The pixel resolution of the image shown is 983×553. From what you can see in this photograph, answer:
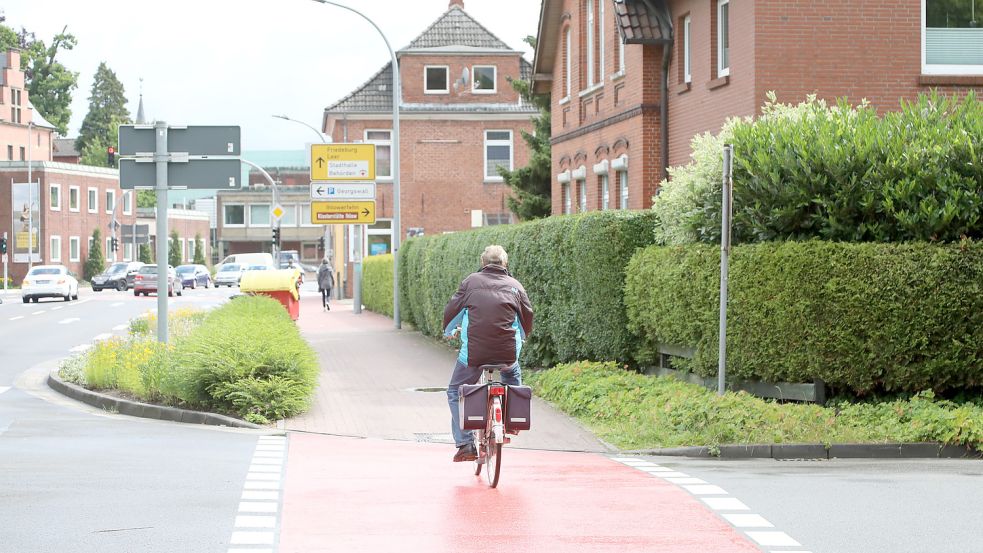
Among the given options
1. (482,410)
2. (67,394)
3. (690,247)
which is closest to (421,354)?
(67,394)

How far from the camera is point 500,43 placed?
2354 inches

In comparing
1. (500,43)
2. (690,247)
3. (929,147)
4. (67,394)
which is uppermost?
(500,43)

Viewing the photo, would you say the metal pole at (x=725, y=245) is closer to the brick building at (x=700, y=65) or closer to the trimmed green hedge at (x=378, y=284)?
the brick building at (x=700, y=65)

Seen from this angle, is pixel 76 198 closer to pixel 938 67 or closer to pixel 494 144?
pixel 494 144

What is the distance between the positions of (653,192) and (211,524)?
18.9 metres

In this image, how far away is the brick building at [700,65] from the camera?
68.7 feet

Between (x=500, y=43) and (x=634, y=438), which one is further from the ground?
(x=500, y=43)

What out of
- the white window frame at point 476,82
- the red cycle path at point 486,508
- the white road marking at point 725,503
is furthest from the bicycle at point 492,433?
the white window frame at point 476,82

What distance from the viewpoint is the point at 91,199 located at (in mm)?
100812

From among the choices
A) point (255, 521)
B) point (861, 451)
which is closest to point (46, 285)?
point (861, 451)

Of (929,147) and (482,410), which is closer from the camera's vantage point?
(482,410)

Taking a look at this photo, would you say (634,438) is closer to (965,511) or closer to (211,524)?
(965,511)

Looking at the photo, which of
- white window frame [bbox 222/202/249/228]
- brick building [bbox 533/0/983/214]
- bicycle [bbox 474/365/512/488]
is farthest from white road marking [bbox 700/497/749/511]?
white window frame [bbox 222/202/249/228]

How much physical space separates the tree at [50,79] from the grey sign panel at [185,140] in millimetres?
98897
